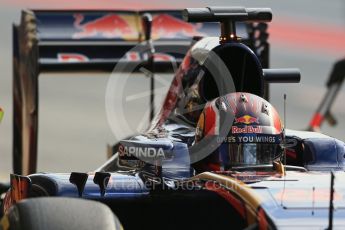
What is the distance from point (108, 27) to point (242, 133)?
472cm

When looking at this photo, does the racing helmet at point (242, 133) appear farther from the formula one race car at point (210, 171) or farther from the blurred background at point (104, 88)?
the blurred background at point (104, 88)

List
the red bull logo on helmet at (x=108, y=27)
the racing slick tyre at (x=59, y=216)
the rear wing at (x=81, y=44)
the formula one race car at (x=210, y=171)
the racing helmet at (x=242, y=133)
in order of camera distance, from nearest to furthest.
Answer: the racing slick tyre at (x=59, y=216), the formula one race car at (x=210, y=171), the racing helmet at (x=242, y=133), the rear wing at (x=81, y=44), the red bull logo on helmet at (x=108, y=27)

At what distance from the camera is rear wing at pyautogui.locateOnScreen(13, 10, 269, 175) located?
1252cm

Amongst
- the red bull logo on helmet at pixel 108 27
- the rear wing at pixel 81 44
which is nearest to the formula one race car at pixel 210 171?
the rear wing at pixel 81 44

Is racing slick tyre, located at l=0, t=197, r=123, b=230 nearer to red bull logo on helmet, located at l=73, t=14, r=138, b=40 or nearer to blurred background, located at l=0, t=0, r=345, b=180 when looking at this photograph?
red bull logo on helmet, located at l=73, t=14, r=138, b=40

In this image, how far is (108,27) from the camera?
42.6 ft

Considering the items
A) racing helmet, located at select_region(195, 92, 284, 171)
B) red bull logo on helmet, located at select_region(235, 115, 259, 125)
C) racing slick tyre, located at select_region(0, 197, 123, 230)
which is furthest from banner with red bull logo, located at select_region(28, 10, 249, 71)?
racing slick tyre, located at select_region(0, 197, 123, 230)

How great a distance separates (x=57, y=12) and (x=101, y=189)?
5307mm

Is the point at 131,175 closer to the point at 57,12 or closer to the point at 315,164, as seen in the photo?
the point at 315,164

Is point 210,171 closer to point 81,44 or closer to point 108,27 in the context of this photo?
point 81,44

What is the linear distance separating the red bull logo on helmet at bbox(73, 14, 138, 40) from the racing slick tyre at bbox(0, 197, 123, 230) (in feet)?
19.7

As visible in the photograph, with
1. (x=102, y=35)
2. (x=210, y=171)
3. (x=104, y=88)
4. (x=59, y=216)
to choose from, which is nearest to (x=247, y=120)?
(x=210, y=171)

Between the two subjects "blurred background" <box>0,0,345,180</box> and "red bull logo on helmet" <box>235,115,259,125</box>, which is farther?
"blurred background" <box>0,0,345,180</box>

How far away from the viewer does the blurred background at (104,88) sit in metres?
20.8
